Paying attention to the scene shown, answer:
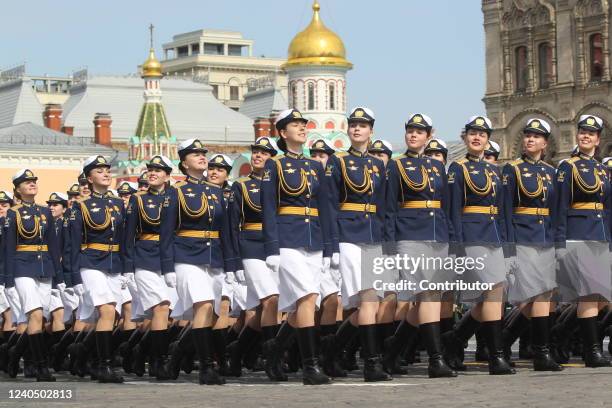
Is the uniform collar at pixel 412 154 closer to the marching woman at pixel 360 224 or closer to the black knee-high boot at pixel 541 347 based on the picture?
the marching woman at pixel 360 224

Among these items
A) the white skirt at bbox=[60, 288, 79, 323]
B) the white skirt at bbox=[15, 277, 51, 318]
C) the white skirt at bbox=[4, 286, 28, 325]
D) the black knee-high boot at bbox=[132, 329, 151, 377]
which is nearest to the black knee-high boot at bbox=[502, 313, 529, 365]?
the black knee-high boot at bbox=[132, 329, 151, 377]

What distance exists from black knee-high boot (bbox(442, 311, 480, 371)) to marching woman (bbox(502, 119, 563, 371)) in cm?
39

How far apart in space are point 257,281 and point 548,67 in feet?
174

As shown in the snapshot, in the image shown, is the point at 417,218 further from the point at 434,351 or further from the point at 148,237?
the point at 148,237

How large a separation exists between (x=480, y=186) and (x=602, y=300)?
55.3 inches

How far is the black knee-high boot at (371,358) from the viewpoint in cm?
1309

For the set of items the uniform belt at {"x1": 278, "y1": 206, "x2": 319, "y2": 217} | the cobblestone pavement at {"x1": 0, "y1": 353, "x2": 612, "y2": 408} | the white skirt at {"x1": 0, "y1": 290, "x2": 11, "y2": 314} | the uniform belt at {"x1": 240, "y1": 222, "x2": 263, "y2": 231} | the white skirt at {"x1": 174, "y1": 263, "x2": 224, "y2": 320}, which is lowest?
the cobblestone pavement at {"x1": 0, "y1": 353, "x2": 612, "y2": 408}

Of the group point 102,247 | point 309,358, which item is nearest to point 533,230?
point 309,358

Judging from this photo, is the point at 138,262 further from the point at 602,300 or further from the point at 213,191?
the point at 602,300

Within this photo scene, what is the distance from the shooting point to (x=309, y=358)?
512 inches

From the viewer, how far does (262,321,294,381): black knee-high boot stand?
45.2ft

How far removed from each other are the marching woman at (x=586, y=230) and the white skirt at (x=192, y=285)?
2900 mm

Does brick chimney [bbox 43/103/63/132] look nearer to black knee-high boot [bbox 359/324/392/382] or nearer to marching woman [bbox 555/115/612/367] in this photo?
marching woman [bbox 555/115/612/367]

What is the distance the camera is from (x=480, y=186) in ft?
46.4
